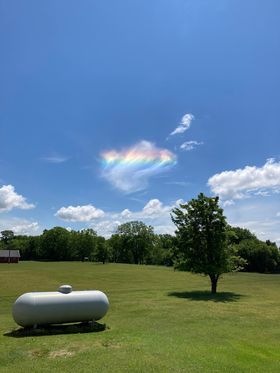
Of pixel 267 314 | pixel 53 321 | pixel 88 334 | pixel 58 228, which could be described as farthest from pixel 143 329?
pixel 58 228

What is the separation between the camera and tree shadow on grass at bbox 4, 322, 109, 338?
16.0 meters

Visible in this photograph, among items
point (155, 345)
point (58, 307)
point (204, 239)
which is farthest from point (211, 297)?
point (155, 345)

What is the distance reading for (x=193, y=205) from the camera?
39031mm

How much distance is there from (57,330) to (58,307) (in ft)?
3.53

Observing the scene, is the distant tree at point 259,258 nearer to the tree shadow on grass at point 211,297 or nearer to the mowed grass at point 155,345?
the tree shadow on grass at point 211,297

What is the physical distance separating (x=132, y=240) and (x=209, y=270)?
9882 centimetres

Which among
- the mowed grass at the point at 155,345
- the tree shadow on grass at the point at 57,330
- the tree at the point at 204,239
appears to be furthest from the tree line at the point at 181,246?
the tree shadow on grass at the point at 57,330

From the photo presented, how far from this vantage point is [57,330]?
1670 cm

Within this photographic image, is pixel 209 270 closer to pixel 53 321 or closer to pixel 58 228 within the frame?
pixel 53 321

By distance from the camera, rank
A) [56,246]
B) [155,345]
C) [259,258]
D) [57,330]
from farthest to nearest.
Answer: [56,246] < [259,258] < [57,330] < [155,345]

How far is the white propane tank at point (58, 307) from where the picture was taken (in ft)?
52.8

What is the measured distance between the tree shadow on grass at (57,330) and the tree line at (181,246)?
21390 mm

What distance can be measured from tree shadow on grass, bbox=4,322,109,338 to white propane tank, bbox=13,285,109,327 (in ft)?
1.06

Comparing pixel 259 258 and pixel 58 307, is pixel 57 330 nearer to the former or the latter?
pixel 58 307
